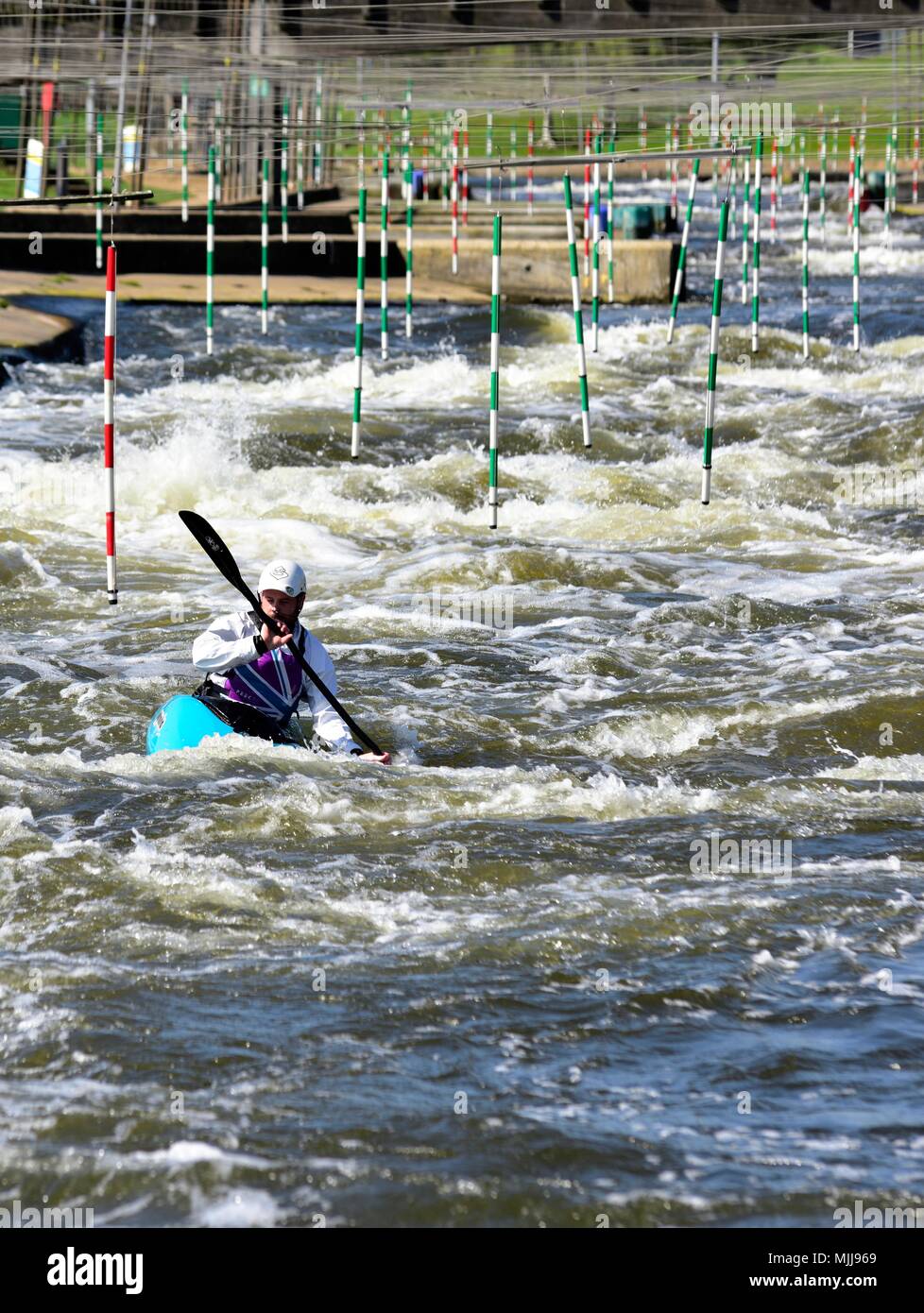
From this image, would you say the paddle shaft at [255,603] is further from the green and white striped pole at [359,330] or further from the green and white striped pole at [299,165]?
the green and white striped pole at [299,165]

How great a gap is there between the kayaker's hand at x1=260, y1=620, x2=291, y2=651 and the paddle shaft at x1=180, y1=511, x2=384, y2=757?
1 centimetres

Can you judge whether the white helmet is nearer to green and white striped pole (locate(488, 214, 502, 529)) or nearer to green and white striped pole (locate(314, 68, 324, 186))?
green and white striped pole (locate(488, 214, 502, 529))

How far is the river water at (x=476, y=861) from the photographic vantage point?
388 centimetres

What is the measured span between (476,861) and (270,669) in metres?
1.40

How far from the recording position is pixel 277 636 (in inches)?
250

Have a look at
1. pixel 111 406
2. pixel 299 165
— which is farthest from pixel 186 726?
pixel 299 165

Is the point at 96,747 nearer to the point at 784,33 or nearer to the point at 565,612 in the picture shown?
the point at 565,612

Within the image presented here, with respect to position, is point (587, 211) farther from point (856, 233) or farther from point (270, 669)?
point (270, 669)

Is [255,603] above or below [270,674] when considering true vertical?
above

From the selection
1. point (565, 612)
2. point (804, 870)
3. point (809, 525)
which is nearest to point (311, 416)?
point (809, 525)

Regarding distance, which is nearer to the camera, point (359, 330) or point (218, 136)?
point (359, 330)

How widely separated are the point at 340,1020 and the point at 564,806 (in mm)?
1936

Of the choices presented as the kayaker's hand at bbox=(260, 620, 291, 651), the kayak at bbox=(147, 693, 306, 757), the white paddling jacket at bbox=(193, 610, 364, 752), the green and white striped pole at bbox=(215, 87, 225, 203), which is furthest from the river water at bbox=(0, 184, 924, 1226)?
the green and white striped pole at bbox=(215, 87, 225, 203)

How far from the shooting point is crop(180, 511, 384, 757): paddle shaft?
6402mm
